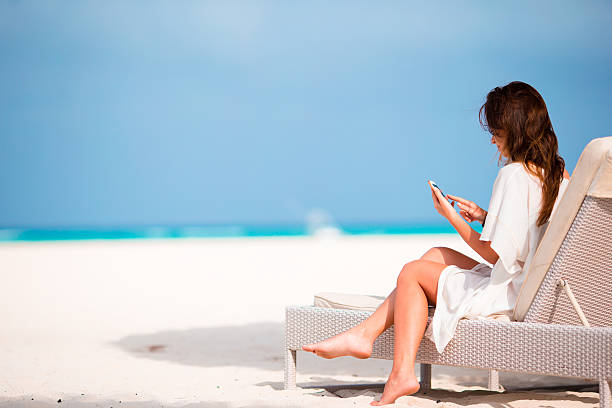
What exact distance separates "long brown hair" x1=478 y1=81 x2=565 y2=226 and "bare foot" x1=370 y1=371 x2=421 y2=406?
775 millimetres

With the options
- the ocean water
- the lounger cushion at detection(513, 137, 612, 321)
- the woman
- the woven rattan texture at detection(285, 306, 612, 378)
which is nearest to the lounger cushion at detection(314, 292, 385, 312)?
the woven rattan texture at detection(285, 306, 612, 378)

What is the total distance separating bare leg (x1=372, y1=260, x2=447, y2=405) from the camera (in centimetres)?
253

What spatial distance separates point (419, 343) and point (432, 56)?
35633 mm

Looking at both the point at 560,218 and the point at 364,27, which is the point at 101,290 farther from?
the point at 364,27

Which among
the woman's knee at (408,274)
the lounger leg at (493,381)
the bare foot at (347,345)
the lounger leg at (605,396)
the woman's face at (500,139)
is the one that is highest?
the woman's face at (500,139)

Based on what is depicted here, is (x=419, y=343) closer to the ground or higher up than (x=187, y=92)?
closer to the ground

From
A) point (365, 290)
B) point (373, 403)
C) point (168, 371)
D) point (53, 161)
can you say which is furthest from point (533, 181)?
point (53, 161)

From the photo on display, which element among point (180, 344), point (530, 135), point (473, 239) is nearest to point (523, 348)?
point (473, 239)

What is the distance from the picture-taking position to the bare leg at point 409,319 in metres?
2.53

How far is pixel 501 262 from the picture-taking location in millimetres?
2609

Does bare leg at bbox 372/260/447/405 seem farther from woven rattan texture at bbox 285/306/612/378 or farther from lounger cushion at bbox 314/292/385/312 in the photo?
lounger cushion at bbox 314/292/385/312

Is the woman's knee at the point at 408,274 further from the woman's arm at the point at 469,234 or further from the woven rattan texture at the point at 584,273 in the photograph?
the woven rattan texture at the point at 584,273

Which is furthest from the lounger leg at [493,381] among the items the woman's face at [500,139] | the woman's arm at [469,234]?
the woman's face at [500,139]

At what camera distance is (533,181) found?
2.59 m
